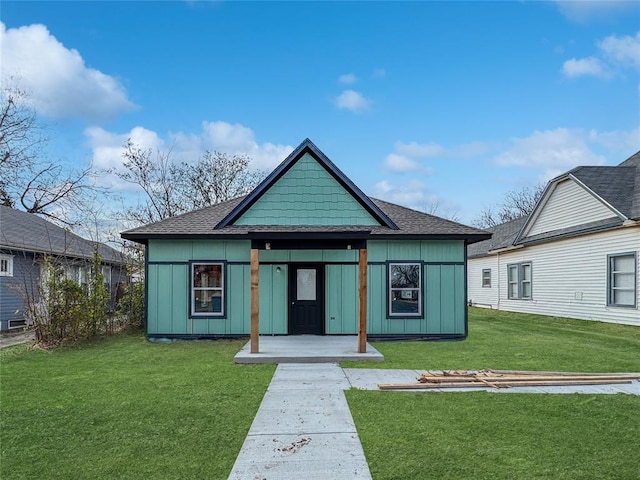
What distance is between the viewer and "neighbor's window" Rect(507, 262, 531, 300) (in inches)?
766

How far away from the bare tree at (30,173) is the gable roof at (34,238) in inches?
218

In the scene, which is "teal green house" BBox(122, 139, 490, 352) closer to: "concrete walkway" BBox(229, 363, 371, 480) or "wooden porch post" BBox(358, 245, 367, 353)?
"wooden porch post" BBox(358, 245, 367, 353)

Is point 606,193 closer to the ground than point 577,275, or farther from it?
farther from it

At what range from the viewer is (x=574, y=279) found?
1593 cm

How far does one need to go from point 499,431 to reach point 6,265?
1487cm

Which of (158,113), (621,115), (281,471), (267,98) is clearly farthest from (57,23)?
(621,115)

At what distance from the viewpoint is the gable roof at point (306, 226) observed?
9867 millimetres

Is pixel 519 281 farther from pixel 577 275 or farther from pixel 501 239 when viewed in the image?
pixel 577 275

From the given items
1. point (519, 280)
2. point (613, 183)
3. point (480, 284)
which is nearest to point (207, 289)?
point (613, 183)

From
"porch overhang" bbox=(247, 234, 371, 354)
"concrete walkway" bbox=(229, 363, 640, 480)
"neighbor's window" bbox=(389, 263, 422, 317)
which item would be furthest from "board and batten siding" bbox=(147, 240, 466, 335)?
"concrete walkway" bbox=(229, 363, 640, 480)

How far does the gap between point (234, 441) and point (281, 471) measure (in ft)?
2.80

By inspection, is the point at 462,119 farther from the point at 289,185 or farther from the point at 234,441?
the point at 234,441

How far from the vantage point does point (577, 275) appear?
619 inches

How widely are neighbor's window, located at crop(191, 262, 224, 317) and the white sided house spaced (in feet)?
37.5
